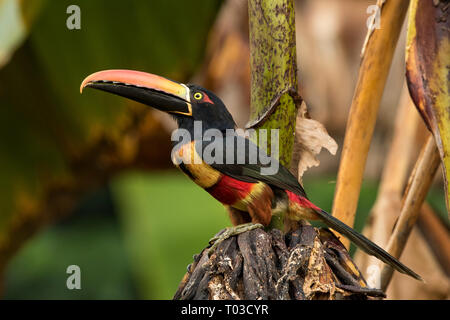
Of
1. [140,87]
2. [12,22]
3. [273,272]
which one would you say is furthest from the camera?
[12,22]

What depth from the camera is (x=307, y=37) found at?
8.46 ft

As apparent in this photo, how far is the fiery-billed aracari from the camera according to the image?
950mm

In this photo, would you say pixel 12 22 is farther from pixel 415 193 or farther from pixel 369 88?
pixel 415 193

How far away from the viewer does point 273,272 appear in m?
0.82

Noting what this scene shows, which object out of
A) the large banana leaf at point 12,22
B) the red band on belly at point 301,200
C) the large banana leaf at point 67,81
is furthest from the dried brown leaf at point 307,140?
the large banana leaf at point 67,81

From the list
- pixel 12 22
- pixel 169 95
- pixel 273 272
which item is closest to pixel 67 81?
pixel 12 22

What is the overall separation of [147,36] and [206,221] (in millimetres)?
943

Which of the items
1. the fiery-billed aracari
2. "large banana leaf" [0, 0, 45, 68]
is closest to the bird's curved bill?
the fiery-billed aracari

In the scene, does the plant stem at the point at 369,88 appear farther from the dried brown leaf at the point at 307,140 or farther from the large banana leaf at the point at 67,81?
the large banana leaf at the point at 67,81

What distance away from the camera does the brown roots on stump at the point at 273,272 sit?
2.68 feet

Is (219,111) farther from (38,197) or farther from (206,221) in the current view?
(206,221)

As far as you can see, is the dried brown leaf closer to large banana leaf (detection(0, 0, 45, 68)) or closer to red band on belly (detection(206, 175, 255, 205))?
red band on belly (detection(206, 175, 255, 205))

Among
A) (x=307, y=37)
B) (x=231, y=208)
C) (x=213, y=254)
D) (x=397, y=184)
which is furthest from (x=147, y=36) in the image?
(x=213, y=254)

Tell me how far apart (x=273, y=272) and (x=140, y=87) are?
331 millimetres
